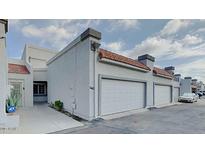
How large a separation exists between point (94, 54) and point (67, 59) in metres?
3.46

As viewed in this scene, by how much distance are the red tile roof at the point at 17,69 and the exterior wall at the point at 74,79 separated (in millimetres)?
3247

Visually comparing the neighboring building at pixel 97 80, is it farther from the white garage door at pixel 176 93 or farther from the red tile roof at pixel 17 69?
the white garage door at pixel 176 93

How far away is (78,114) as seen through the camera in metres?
8.91

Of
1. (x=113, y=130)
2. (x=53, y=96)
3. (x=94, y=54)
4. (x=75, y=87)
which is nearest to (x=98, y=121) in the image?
(x=113, y=130)

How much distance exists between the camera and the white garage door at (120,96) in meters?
8.75

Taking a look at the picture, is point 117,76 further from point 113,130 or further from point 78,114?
point 113,130

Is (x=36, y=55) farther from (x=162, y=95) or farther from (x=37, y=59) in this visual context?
(x=162, y=95)

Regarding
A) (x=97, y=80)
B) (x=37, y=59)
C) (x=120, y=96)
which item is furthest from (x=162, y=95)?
(x=37, y=59)

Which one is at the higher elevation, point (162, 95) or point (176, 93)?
point (162, 95)

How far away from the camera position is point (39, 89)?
16.8 metres

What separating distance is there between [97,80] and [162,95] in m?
10.4

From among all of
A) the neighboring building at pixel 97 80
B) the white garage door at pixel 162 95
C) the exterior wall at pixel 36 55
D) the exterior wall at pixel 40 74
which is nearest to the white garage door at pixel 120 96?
the neighboring building at pixel 97 80

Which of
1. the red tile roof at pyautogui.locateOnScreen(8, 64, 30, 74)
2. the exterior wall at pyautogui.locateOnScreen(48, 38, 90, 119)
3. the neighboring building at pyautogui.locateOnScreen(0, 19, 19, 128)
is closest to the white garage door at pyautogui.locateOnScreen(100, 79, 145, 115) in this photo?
the exterior wall at pyautogui.locateOnScreen(48, 38, 90, 119)

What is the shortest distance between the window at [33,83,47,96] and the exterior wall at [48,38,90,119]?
172 inches
